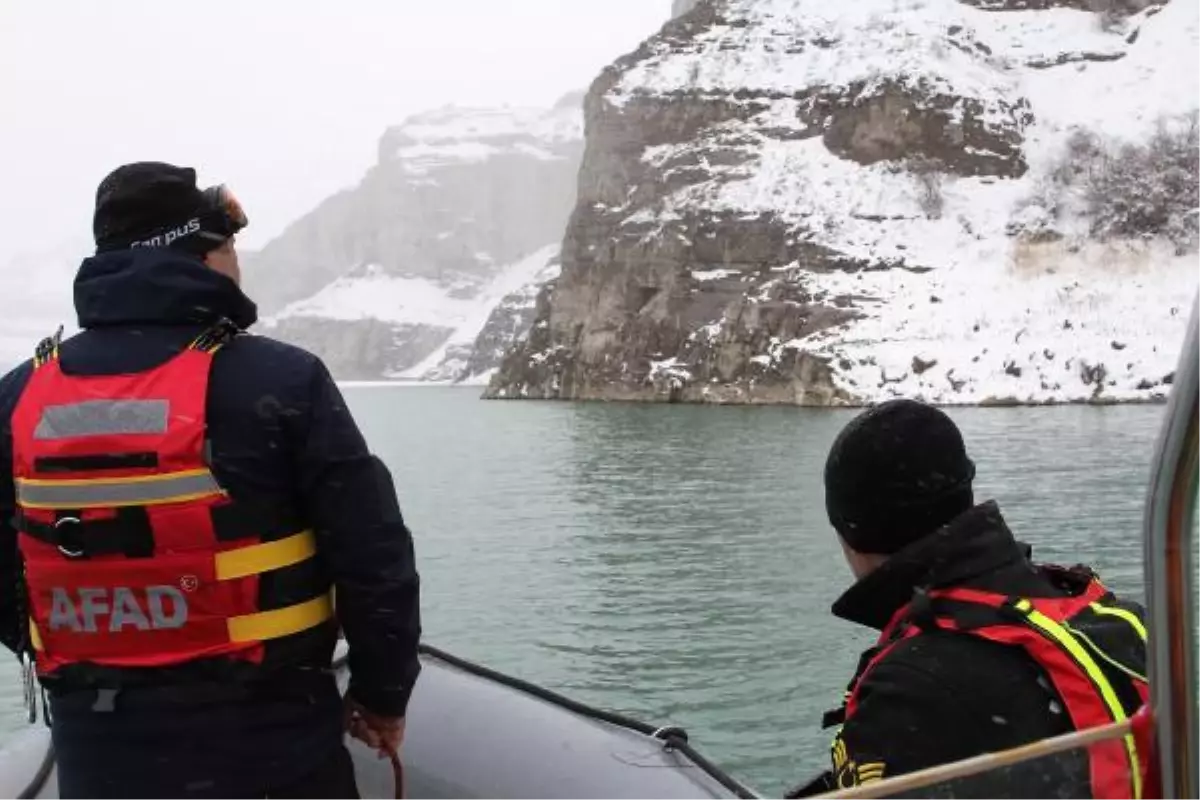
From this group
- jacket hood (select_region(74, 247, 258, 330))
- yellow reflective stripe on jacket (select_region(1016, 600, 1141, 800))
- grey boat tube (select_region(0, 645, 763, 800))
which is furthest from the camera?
grey boat tube (select_region(0, 645, 763, 800))

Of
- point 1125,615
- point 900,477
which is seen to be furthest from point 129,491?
point 1125,615

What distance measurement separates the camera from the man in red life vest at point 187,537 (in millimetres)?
2012

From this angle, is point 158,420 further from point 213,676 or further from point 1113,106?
point 1113,106

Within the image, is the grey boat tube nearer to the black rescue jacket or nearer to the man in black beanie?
the black rescue jacket

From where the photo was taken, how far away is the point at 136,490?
6.59 ft

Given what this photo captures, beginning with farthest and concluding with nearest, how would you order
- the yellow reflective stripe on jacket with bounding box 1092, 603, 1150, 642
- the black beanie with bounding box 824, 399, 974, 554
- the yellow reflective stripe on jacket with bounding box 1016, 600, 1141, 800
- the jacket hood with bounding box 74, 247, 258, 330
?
the jacket hood with bounding box 74, 247, 258, 330 → the black beanie with bounding box 824, 399, 974, 554 → the yellow reflective stripe on jacket with bounding box 1092, 603, 1150, 642 → the yellow reflective stripe on jacket with bounding box 1016, 600, 1141, 800

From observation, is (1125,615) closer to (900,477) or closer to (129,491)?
(900,477)

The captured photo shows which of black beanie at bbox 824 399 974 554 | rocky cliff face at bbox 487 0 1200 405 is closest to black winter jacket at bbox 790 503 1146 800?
black beanie at bbox 824 399 974 554

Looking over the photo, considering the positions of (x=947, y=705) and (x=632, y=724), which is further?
(x=632, y=724)

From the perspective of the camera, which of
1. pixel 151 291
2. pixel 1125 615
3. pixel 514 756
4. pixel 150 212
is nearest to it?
pixel 1125 615

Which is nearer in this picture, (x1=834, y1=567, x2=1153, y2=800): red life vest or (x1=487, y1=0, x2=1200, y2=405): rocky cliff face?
(x1=834, y1=567, x2=1153, y2=800): red life vest

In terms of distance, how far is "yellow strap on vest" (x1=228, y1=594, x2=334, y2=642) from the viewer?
205 cm

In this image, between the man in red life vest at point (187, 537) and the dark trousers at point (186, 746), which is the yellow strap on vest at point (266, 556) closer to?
the man in red life vest at point (187, 537)

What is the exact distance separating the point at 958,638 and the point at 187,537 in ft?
4.39
